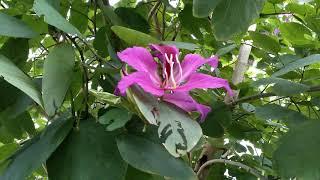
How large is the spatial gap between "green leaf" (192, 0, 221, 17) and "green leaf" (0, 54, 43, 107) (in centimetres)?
21

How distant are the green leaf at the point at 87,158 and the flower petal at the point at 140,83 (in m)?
0.09

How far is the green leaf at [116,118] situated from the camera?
506mm

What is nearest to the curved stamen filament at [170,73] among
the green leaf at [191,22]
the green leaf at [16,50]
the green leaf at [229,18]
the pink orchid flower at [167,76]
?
the pink orchid flower at [167,76]

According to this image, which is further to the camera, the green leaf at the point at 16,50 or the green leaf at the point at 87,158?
the green leaf at the point at 16,50

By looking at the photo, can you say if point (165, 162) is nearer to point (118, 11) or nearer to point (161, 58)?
point (161, 58)

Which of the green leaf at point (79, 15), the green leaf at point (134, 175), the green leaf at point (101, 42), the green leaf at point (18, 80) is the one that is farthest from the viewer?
the green leaf at point (79, 15)

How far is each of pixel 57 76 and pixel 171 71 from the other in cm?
11

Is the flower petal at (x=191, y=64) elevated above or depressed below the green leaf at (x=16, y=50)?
above

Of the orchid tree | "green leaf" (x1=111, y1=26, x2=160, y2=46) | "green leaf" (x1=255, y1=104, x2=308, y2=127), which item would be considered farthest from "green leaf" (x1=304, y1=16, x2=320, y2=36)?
"green leaf" (x1=111, y1=26, x2=160, y2=46)

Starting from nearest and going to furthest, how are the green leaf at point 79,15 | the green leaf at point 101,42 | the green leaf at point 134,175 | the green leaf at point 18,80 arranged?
the green leaf at point 18,80, the green leaf at point 134,175, the green leaf at point 101,42, the green leaf at point 79,15

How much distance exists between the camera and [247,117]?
992mm

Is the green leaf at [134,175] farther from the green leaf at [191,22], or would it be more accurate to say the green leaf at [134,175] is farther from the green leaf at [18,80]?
the green leaf at [191,22]

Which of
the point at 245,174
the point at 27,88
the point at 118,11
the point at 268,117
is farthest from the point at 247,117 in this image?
the point at 27,88

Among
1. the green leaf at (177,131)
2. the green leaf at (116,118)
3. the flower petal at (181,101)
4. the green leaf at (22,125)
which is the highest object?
the flower petal at (181,101)
